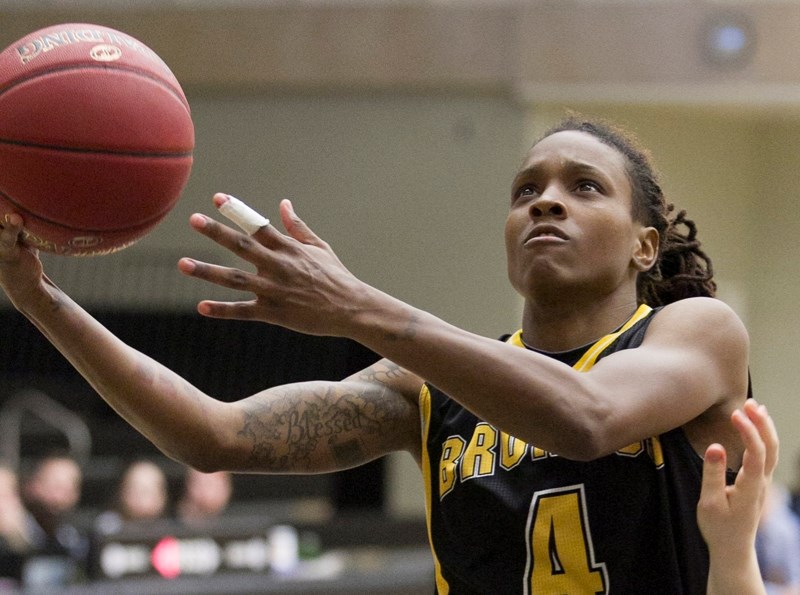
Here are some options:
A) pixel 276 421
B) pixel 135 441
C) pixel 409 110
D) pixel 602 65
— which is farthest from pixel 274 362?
pixel 276 421

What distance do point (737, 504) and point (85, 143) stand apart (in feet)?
4.93

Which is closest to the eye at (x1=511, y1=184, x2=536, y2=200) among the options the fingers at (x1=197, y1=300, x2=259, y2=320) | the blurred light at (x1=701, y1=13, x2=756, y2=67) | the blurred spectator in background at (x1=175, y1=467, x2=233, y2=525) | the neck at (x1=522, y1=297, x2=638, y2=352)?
the neck at (x1=522, y1=297, x2=638, y2=352)

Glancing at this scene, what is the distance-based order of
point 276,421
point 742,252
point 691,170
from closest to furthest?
point 276,421, point 691,170, point 742,252

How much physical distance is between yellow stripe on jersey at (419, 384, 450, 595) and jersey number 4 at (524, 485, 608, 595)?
0.27m

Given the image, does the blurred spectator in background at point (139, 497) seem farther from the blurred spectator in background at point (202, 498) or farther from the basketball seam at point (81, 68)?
the basketball seam at point (81, 68)

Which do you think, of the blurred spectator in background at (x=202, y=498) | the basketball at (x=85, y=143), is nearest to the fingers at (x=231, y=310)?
the basketball at (x=85, y=143)

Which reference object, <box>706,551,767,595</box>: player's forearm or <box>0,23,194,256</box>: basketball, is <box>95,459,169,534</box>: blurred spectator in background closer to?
<box>0,23,194,256</box>: basketball

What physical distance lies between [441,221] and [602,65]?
195cm

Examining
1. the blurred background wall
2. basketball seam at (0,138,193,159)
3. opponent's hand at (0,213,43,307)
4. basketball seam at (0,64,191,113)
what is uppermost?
the blurred background wall

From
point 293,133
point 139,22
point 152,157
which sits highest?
point 139,22

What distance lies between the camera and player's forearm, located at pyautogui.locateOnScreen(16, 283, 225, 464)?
9.36 feet

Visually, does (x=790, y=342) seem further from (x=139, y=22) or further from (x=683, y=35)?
(x=139, y=22)

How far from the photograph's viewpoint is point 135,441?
1099cm

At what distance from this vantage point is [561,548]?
2.73 metres
